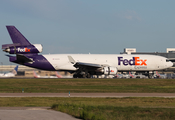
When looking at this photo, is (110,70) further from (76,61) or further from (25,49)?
(25,49)

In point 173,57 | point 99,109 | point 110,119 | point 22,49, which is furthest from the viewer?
point 173,57

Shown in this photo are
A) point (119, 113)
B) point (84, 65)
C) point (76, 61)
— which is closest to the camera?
point (119, 113)

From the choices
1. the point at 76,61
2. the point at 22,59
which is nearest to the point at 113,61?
the point at 76,61

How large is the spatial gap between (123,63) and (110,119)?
43.5 metres

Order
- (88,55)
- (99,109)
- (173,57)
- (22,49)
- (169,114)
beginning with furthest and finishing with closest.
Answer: (173,57), (88,55), (22,49), (99,109), (169,114)

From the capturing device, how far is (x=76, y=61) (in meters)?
56.2

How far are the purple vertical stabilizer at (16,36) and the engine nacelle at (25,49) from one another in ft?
3.23

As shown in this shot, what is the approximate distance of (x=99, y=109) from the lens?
17.7 metres

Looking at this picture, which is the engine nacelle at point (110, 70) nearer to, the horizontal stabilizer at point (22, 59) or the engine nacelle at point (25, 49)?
the engine nacelle at point (25, 49)

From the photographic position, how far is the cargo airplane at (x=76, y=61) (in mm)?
53906

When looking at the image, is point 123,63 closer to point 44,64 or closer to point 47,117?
point 44,64

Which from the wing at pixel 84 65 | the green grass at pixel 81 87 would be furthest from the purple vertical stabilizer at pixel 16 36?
the green grass at pixel 81 87

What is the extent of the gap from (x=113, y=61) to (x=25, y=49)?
1782 cm

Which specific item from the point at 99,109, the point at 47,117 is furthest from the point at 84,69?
the point at 47,117
